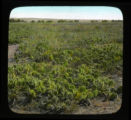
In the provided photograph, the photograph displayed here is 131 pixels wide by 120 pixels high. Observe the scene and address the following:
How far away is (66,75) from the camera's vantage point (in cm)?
423

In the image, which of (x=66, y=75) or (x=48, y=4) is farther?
(x=66, y=75)

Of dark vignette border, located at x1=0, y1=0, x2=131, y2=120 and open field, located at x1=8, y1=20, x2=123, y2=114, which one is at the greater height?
dark vignette border, located at x1=0, y1=0, x2=131, y2=120

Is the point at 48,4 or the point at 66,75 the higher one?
the point at 48,4

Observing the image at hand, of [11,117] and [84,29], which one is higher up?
[11,117]

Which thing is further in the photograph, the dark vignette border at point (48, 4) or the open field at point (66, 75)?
the open field at point (66, 75)

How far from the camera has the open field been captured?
2818 millimetres

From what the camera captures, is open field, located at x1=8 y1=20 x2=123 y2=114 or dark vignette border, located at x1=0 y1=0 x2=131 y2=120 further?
open field, located at x1=8 y1=20 x2=123 y2=114

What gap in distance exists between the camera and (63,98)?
3.15 metres

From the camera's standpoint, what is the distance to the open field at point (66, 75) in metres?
2.82

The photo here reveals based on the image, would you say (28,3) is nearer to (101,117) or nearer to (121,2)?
(121,2)

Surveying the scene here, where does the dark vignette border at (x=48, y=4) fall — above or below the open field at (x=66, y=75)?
above
